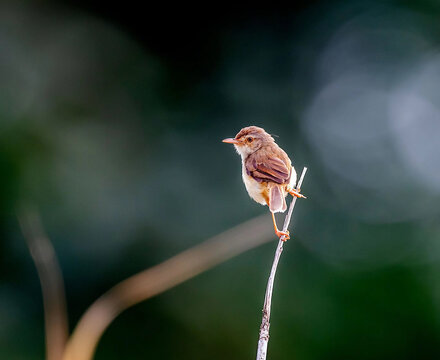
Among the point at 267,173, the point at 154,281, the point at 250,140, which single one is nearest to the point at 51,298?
the point at 154,281

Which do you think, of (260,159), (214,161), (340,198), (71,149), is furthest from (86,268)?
(260,159)

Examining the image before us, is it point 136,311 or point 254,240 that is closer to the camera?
point 254,240

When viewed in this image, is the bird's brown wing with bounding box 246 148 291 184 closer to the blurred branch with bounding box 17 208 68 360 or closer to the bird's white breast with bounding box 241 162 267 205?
the bird's white breast with bounding box 241 162 267 205

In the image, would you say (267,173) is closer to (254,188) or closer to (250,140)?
(254,188)

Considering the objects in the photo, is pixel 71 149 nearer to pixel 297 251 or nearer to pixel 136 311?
pixel 136 311

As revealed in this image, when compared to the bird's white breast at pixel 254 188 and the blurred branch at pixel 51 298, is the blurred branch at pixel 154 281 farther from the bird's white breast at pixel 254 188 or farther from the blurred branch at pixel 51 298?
the bird's white breast at pixel 254 188

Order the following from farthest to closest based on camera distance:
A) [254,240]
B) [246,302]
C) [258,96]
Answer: [258,96] < [246,302] < [254,240]

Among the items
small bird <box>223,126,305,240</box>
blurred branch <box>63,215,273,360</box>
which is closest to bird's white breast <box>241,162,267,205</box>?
small bird <box>223,126,305,240</box>
